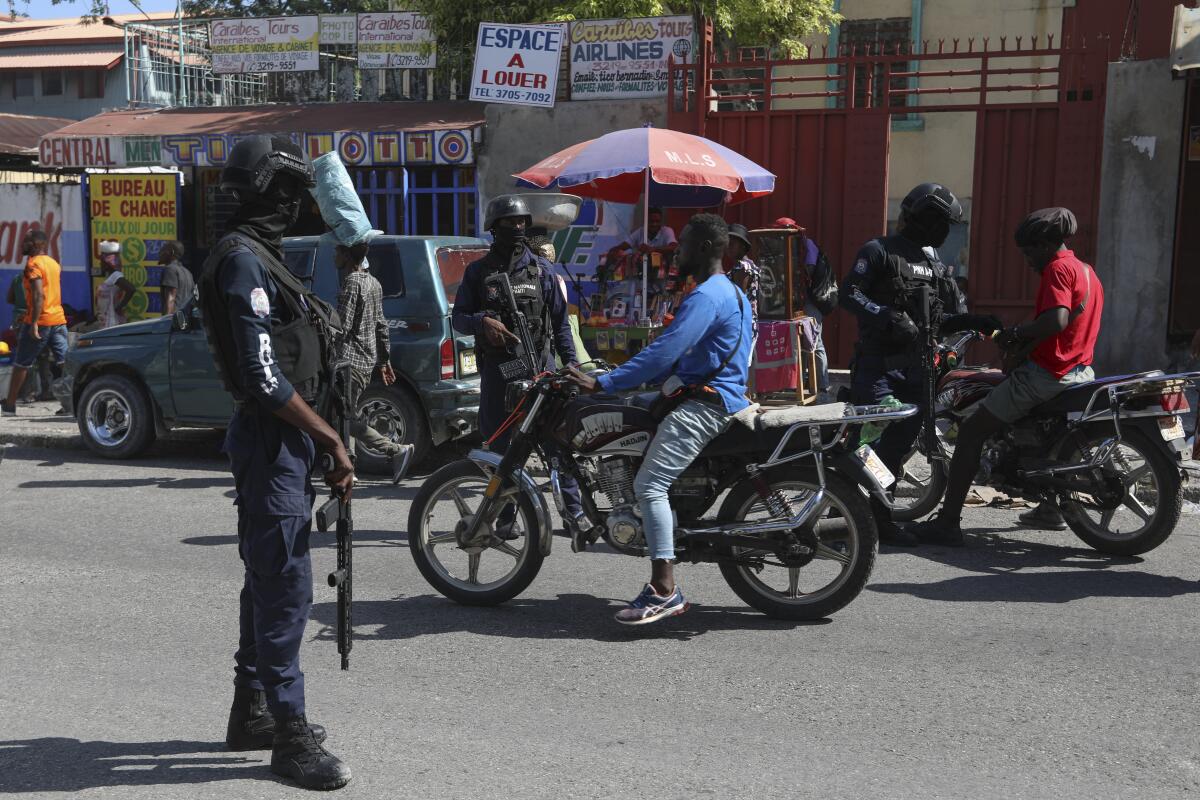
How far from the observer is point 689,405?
523cm

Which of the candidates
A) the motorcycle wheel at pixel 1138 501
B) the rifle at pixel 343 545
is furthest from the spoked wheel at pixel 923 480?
the rifle at pixel 343 545

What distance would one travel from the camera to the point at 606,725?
4.28 metres

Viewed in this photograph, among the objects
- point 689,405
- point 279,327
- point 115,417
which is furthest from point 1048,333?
point 115,417

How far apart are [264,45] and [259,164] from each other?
14870 millimetres

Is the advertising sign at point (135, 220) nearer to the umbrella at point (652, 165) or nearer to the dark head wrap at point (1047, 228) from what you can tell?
the umbrella at point (652, 165)

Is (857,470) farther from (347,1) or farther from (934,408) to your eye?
(347,1)

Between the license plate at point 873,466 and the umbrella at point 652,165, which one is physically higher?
the umbrella at point 652,165

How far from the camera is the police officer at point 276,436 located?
3684mm

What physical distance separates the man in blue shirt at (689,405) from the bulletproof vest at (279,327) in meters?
1.52

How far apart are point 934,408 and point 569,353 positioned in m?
2.09

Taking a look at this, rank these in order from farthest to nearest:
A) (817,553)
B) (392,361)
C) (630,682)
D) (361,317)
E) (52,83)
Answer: (52,83)
(392,361)
(361,317)
(817,553)
(630,682)

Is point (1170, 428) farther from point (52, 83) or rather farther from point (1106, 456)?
point (52, 83)

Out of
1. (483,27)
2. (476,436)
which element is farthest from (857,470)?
(483,27)

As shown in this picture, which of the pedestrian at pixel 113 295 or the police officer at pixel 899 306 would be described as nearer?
the police officer at pixel 899 306
